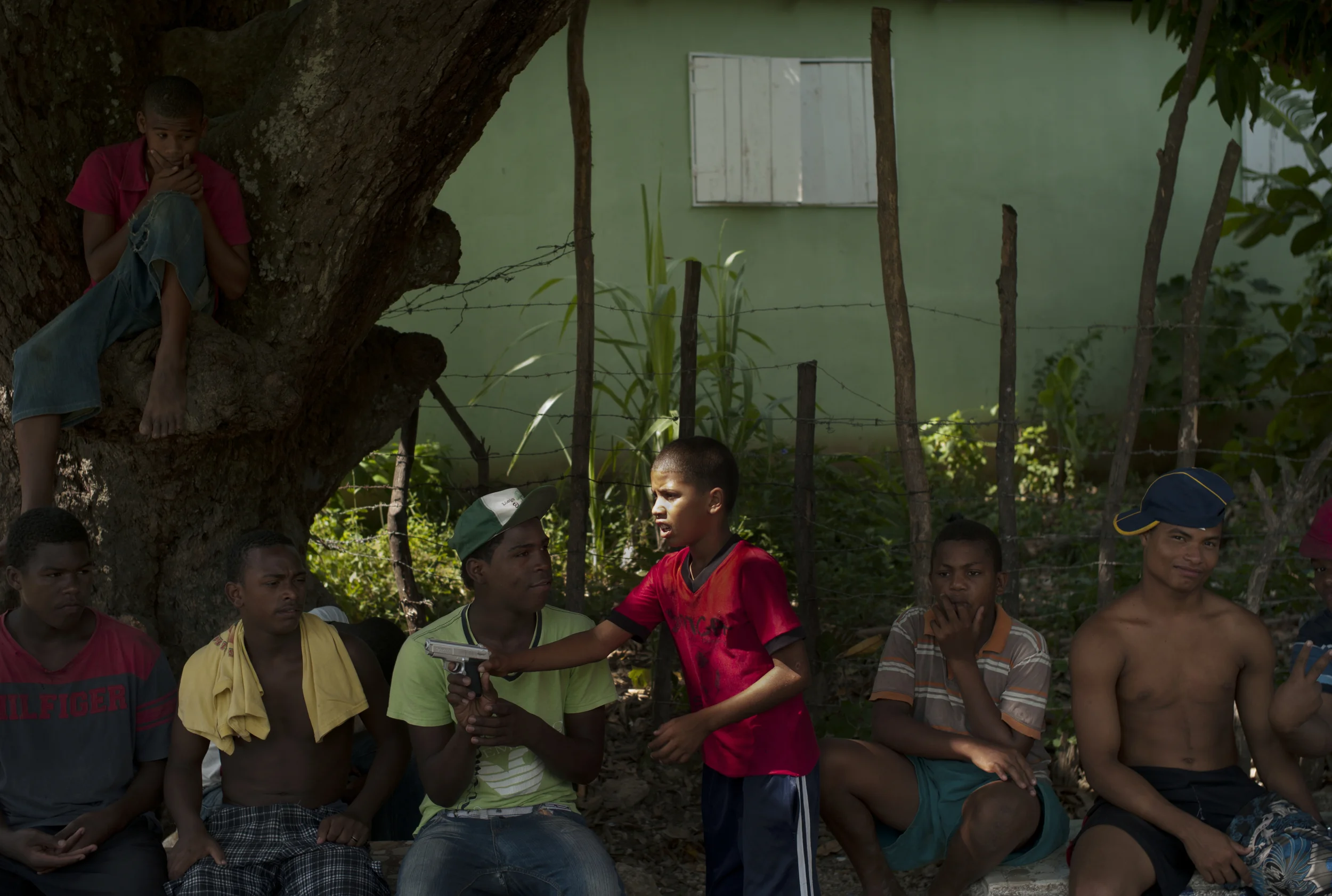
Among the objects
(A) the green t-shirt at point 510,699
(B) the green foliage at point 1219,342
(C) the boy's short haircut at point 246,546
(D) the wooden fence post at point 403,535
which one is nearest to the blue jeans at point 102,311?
(C) the boy's short haircut at point 246,546

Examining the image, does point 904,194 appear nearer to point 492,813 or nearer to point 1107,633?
point 1107,633

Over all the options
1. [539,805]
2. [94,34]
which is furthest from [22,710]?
[94,34]

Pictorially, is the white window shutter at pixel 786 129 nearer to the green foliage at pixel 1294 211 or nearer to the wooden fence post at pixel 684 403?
the green foliage at pixel 1294 211

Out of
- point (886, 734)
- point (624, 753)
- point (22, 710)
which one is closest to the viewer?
point (22, 710)

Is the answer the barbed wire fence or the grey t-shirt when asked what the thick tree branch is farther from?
the grey t-shirt

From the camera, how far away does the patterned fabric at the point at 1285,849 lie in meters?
2.84

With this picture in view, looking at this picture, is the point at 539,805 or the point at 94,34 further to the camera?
the point at 94,34

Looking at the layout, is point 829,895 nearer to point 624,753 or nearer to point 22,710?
point 624,753

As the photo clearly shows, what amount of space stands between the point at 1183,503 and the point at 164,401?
2766 millimetres

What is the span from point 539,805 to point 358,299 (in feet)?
5.72

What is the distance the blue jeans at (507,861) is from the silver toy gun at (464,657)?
0.41 meters

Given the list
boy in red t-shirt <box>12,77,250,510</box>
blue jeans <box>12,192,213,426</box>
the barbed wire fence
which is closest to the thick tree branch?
boy in red t-shirt <box>12,77,250,510</box>

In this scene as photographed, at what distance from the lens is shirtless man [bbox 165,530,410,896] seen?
3.06m

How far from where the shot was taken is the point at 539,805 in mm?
3211
